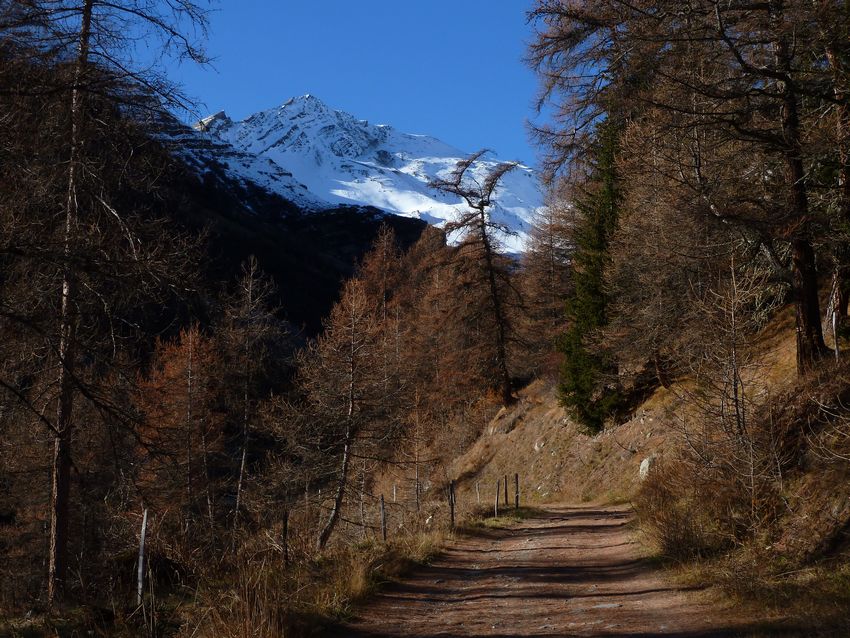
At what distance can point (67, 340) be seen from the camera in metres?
Answer: 6.33

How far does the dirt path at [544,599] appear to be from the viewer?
643 centimetres

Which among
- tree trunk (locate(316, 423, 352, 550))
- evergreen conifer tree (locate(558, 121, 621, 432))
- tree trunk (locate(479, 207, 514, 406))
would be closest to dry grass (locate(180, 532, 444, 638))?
tree trunk (locate(316, 423, 352, 550))

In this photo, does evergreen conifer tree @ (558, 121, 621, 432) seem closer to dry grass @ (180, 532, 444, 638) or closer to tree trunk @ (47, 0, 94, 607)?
dry grass @ (180, 532, 444, 638)

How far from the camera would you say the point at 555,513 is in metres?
18.5

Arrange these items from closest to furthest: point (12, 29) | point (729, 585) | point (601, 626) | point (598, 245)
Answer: point (12, 29), point (601, 626), point (729, 585), point (598, 245)

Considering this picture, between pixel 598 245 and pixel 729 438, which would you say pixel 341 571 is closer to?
pixel 729 438

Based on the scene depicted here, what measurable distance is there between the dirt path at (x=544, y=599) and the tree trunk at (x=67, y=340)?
3849mm

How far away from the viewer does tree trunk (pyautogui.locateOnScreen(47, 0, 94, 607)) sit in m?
5.96

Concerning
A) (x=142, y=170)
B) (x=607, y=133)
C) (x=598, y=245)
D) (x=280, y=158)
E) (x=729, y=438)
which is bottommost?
(x=729, y=438)

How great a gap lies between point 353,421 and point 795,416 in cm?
939

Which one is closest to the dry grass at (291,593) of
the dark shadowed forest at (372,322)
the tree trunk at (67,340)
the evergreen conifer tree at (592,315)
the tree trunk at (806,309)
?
the dark shadowed forest at (372,322)

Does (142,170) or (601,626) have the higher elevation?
(142,170)

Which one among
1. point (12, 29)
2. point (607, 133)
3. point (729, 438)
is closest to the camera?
point (12, 29)

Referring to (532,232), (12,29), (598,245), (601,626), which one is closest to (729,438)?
(601,626)
